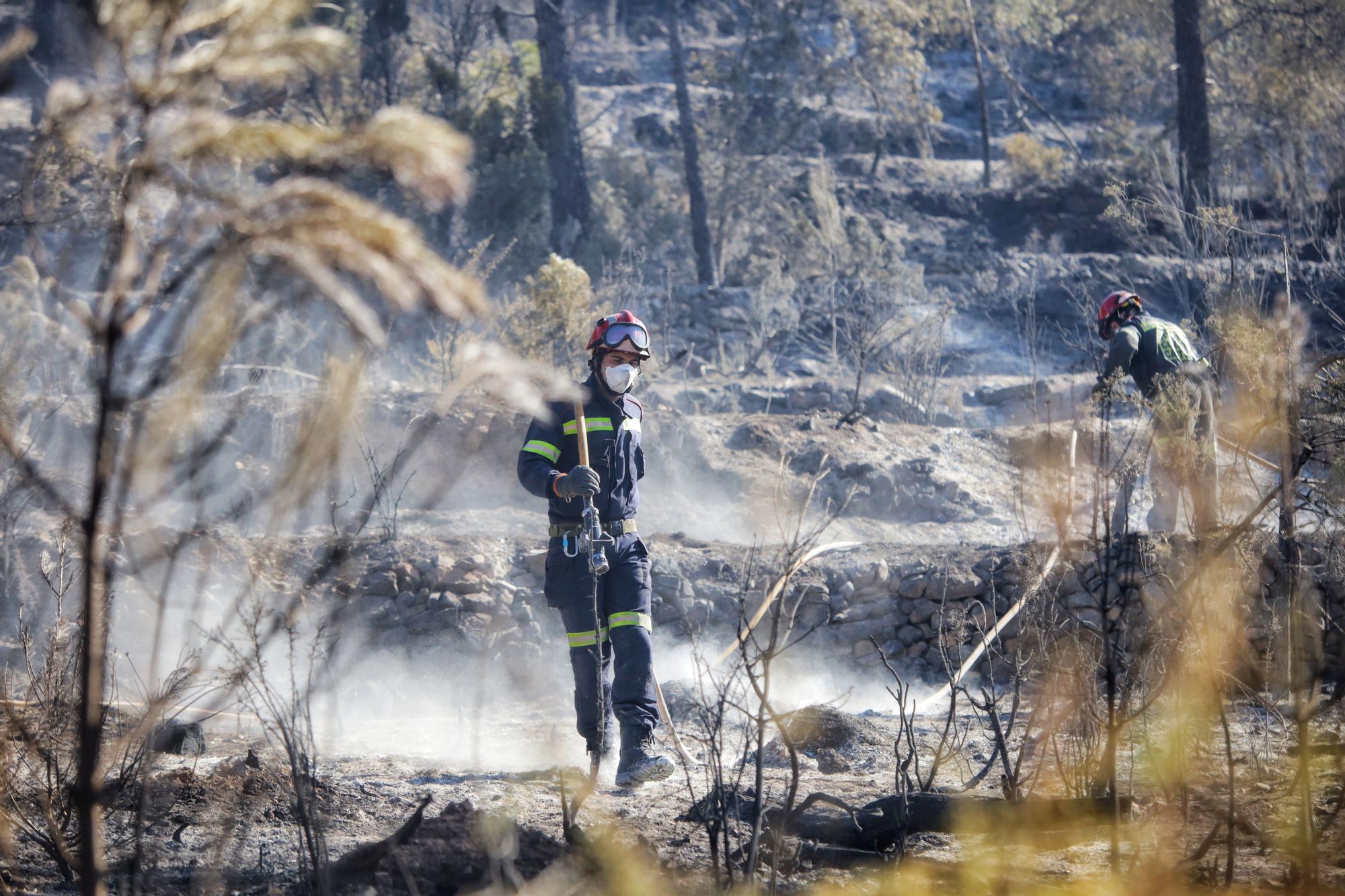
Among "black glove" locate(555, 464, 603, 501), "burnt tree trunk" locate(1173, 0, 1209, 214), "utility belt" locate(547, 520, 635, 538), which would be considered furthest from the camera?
"burnt tree trunk" locate(1173, 0, 1209, 214)

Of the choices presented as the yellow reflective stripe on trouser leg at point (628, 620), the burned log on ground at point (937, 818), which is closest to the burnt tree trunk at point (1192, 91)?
the yellow reflective stripe on trouser leg at point (628, 620)

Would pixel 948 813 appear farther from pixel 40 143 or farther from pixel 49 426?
pixel 49 426

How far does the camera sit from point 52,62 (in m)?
21.5

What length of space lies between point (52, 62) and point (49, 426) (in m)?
12.2

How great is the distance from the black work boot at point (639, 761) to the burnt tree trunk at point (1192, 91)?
17.9 m

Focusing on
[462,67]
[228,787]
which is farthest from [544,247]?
[228,787]

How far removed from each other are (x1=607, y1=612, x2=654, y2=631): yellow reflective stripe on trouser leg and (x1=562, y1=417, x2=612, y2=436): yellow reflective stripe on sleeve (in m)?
0.79

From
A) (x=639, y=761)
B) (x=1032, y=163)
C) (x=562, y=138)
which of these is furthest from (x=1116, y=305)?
(x=1032, y=163)

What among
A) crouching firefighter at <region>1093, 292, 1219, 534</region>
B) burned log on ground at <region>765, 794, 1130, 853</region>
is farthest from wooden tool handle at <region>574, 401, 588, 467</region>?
crouching firefighter at <region>1093, 292, 1219, 534</region>

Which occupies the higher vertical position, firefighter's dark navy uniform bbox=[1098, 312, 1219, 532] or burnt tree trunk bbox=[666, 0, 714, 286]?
burnt tree trunk bbox=[666, 0, 714, 286]

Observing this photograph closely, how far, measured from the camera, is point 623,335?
545 cm

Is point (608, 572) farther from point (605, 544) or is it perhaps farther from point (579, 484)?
point (579, 484)

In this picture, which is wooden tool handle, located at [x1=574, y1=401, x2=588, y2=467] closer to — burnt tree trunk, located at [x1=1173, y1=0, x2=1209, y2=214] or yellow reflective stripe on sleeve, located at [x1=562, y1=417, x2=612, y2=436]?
yellow reflective stripe on sleeve, located at [x1=562, y1=417, x2=612, y2=436]

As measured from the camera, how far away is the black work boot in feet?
16.2
